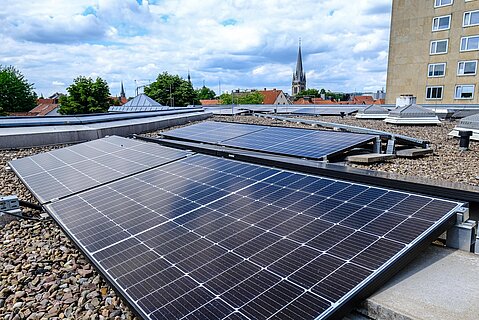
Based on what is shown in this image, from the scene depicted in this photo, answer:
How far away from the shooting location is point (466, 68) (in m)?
43.2

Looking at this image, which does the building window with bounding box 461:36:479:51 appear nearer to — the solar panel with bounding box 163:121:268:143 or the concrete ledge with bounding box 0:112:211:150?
the solar panel with bounding box 163:121:268:143

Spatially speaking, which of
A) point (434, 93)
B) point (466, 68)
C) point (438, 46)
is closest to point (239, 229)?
point (466, 68)

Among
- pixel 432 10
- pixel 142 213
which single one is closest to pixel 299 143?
pixel 142 213

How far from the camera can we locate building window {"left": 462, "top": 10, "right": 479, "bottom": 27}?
4175 cm

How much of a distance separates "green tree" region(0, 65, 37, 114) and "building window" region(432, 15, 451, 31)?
84551 millimetres

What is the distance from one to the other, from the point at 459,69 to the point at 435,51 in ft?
13.8

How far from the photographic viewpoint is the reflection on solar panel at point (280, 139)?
11.3 m

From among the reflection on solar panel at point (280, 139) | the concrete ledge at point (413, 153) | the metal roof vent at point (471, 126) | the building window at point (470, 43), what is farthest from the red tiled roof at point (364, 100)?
the concrete ledge at point (413, 153)

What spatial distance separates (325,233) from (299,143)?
8193 mm

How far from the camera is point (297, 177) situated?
6.47 m

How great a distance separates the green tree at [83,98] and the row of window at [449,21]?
5550cm

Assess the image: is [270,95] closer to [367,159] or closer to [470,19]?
[470,19]

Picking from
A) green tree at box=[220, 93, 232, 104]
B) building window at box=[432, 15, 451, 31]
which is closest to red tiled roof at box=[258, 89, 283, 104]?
green tree at box=[220, 93, 232, 104]

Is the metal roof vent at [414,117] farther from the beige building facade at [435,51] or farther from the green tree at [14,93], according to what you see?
the green tree at [14,93]
